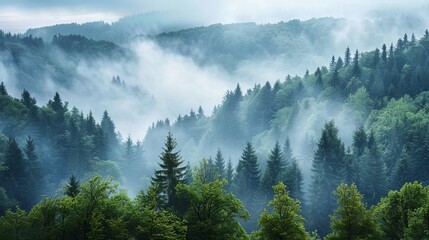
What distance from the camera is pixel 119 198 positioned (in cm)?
3928

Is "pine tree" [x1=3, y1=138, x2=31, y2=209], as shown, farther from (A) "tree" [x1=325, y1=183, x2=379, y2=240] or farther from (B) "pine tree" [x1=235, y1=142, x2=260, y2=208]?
(A) "tree" [x1=325, y1=183, x2=379, y2=240]

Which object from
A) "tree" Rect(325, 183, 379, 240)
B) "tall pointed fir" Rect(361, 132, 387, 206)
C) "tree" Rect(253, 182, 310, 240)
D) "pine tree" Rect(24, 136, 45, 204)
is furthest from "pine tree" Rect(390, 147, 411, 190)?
"pine tree" Rect(24, 136, 45, 204)

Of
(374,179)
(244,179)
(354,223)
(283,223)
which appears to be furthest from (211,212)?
(374,179)

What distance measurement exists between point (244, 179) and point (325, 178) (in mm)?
17322

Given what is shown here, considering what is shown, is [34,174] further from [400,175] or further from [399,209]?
[399,209]

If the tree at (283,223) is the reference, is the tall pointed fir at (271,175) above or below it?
above

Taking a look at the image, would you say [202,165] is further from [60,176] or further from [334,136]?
[60,176]

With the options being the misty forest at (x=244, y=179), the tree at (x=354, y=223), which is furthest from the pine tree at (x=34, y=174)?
the tree at (x=354, y=223)

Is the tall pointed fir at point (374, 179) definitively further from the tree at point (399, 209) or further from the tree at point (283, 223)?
the tree at point (283, 223)

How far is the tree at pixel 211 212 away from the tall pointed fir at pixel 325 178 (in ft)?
183

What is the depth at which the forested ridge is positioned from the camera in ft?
119

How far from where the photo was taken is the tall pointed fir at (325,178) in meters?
92.6

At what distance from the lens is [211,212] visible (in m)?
39.4

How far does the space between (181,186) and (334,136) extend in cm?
6758
